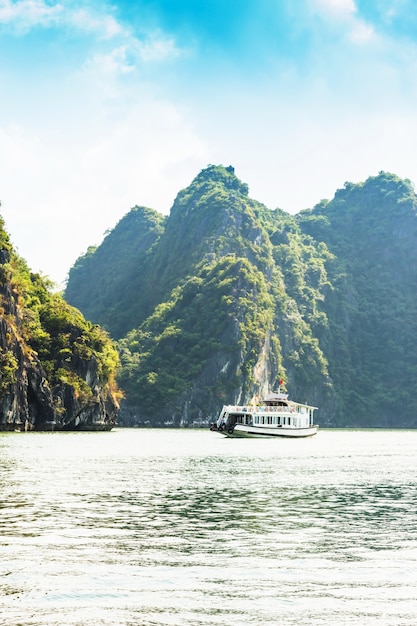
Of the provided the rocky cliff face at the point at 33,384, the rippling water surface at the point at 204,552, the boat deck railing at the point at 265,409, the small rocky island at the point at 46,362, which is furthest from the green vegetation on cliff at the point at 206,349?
the rippling water surface at the point at 204,552

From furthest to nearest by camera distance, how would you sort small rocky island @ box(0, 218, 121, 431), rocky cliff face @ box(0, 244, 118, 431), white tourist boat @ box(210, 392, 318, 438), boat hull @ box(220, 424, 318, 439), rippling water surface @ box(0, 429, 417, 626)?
white tourist boat @ box(210, 392, 318, 438), boat hull @ box(220, 424, 318, 439), small rocky island @ box(0, 218, 121, 431), rocky cliff face @ box(0, 244, 118, 431), rippling water surface @ box(0, 429, 417, 626)

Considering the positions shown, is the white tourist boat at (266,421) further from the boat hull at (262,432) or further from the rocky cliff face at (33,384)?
the rocky cliff face at (33,384)

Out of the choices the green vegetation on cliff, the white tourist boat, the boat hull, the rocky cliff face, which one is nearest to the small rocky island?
the rocky cliff face

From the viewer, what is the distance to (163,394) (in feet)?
514

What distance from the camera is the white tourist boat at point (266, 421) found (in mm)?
85375

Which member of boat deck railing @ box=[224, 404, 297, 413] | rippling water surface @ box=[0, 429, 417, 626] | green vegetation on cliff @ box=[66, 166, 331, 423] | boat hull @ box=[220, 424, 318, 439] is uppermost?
green vegetation on cliff @ box=[66, 166, 331, 423]

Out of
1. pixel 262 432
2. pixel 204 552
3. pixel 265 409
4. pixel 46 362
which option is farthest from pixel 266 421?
pixel 204 552

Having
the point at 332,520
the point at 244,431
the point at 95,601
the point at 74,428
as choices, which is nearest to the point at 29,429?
the point at 74,428

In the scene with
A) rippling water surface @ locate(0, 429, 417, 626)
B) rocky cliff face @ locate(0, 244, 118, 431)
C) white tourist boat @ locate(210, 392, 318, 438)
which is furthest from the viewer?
white tourist boat @ locate(210, 392, 318, 438)

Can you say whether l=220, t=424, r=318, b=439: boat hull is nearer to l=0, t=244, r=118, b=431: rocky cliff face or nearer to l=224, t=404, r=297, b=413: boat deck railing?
l=224, t=404, r=297, b=413: boat deck railing

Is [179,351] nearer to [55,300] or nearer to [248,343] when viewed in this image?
[248,343]

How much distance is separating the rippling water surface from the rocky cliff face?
5193 cm

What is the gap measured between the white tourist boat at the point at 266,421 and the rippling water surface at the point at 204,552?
55515 mm

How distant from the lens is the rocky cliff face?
80000mm
